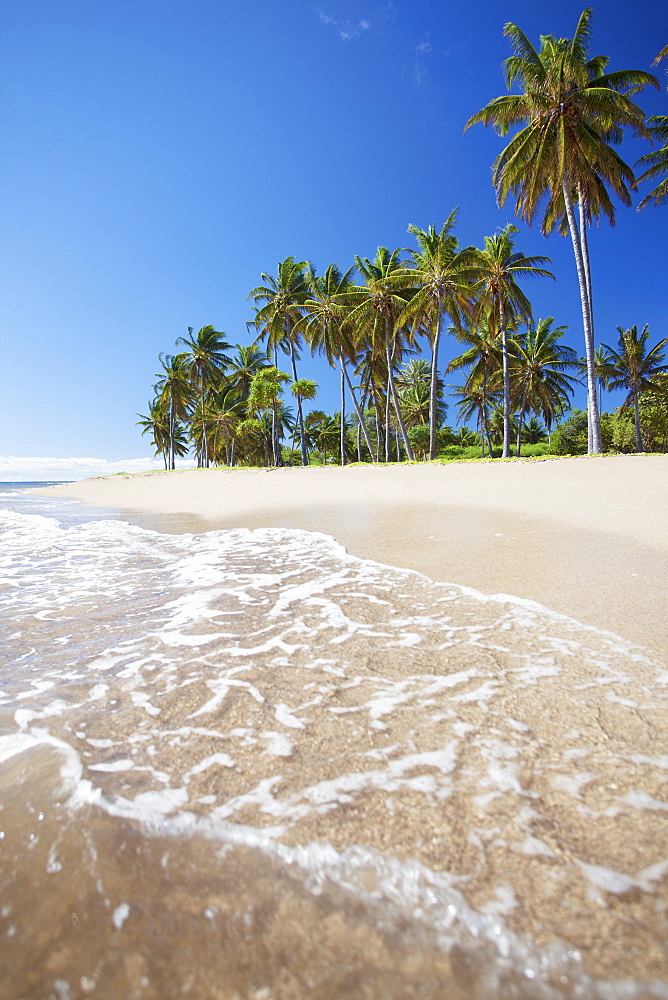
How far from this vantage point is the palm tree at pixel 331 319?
25188mm

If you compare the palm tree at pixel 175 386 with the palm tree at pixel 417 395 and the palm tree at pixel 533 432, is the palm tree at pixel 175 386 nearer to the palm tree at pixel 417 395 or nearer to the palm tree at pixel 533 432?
the palm tree at pixel 417 395

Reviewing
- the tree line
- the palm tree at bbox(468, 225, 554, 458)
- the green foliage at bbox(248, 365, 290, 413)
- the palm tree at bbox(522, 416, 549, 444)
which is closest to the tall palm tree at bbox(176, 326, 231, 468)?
the tree line

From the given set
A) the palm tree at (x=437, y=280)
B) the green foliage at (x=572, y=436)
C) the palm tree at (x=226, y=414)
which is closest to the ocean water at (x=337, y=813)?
the palm tree at (x=437, y=280)

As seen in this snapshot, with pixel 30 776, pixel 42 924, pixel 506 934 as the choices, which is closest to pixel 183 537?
pixel 30 776

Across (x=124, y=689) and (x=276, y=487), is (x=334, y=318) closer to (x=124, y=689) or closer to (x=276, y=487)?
(x=276, y=487)

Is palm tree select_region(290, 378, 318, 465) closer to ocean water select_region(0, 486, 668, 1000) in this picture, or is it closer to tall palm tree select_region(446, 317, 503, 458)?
tall palm tree select_region(446, 317, 503, 458)

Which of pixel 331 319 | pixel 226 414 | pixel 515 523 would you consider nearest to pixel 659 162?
pixel 331 319

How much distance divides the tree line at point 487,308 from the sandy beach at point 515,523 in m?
6.76

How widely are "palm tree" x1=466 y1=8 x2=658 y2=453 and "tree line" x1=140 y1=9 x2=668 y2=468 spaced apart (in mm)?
43

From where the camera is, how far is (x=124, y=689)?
2156 millimetres

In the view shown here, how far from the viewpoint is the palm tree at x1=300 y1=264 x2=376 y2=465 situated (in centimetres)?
2519

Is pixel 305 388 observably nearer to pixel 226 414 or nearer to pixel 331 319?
pixel 331 319

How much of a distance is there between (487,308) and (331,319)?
8.91m

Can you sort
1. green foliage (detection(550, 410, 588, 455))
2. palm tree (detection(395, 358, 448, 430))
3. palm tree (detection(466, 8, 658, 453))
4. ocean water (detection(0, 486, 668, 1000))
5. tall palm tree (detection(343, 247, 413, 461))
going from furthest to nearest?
palm tree (detection(395, 358, 448, 430)) → green foliage (detection(550, 410, 588, 455)) → tall palm tree (detection(343, 247, 413, 461)) → palm tree (detection(466, 8, 658, 453)) → ocean water (detection(0, 486, 668, 1000))
